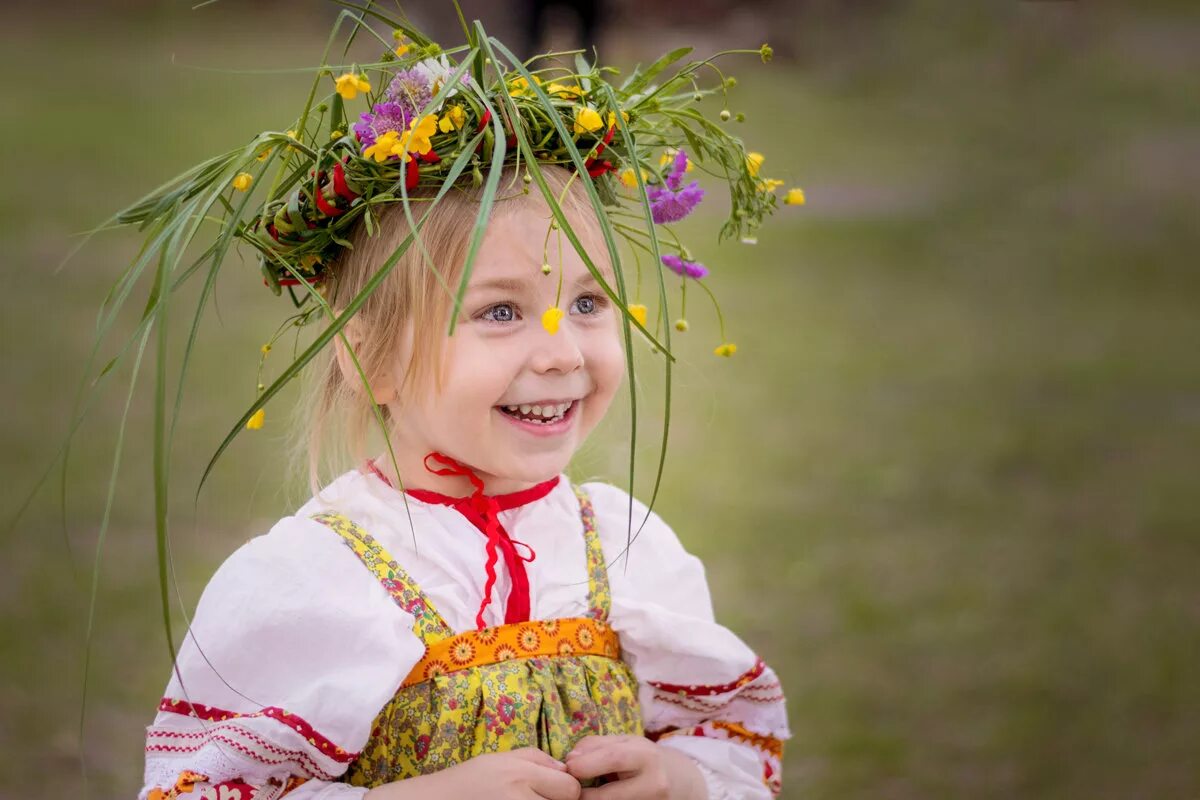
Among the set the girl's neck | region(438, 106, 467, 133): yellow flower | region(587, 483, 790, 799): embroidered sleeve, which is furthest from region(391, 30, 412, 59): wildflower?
region(587, 483, 790, 799): embroidered sleeve

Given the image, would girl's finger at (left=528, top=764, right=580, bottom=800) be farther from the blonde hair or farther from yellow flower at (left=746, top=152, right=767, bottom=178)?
yellow flower at (left=746, top=152, right=767, bottom=178)

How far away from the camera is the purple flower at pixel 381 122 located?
4.66ft

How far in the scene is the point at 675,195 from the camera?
1609 mm

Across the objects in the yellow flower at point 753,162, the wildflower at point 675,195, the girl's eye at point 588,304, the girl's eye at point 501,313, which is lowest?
the girl's eye at point 501,313

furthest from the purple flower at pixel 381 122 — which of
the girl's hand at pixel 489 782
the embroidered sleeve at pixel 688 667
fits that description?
the girl's hand at pixel 489 782

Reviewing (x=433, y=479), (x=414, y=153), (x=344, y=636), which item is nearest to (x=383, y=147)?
Result: (x=414, y=153)

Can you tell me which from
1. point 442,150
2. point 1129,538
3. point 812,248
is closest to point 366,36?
point 812,248

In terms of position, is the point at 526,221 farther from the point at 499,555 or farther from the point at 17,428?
the point at 17,428

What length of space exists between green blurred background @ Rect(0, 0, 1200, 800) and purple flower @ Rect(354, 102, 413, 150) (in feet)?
0.48

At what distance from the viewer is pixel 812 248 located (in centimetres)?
812

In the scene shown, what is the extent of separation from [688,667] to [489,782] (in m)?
0.33

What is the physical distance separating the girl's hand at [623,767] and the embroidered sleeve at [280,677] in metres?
0.21

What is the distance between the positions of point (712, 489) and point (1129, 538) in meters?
1.30

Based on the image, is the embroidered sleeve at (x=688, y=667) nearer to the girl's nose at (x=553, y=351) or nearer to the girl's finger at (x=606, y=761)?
the girl's finger at (x=606, y=761)
